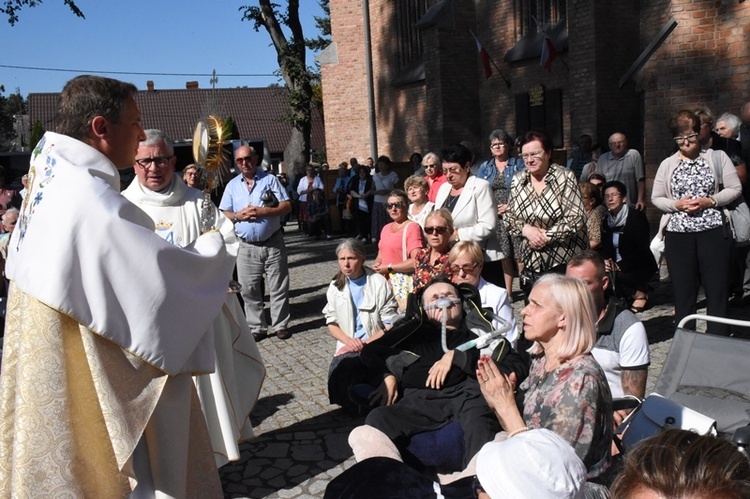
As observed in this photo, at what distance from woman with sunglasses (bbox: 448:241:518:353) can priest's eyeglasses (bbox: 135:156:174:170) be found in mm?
2144

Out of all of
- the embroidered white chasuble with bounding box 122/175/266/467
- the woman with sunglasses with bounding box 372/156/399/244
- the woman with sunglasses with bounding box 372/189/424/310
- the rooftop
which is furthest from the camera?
the rooftop

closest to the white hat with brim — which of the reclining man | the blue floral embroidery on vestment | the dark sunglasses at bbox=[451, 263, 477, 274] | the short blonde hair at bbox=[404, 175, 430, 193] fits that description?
the blue floral embroidery on vestment

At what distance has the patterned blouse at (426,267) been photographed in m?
6.28

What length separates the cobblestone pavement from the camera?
184 inches

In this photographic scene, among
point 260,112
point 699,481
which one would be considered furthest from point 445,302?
point 260,112

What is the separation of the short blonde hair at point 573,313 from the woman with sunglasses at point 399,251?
11.3 feet

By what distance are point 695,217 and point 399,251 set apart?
2604mm

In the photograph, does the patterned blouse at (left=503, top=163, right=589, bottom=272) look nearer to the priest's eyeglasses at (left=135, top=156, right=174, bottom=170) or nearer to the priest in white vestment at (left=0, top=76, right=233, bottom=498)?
the priest's eyeglasses at (left=135, top=156, right=174, bottom=170)

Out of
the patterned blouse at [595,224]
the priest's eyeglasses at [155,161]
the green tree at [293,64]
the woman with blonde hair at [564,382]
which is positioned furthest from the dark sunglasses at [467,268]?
the green tree at [293,64]

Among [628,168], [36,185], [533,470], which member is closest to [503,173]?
[628,168]

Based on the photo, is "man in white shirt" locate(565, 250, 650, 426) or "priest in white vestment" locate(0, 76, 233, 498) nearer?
"priest in white vestment" locate(0, 76, 233, 498)

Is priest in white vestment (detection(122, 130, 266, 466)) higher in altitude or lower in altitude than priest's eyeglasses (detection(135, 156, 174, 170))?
lower

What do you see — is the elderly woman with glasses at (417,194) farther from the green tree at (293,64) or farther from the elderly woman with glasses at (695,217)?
the green tree at (293,64)

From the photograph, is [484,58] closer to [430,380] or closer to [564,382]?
[430,380]
